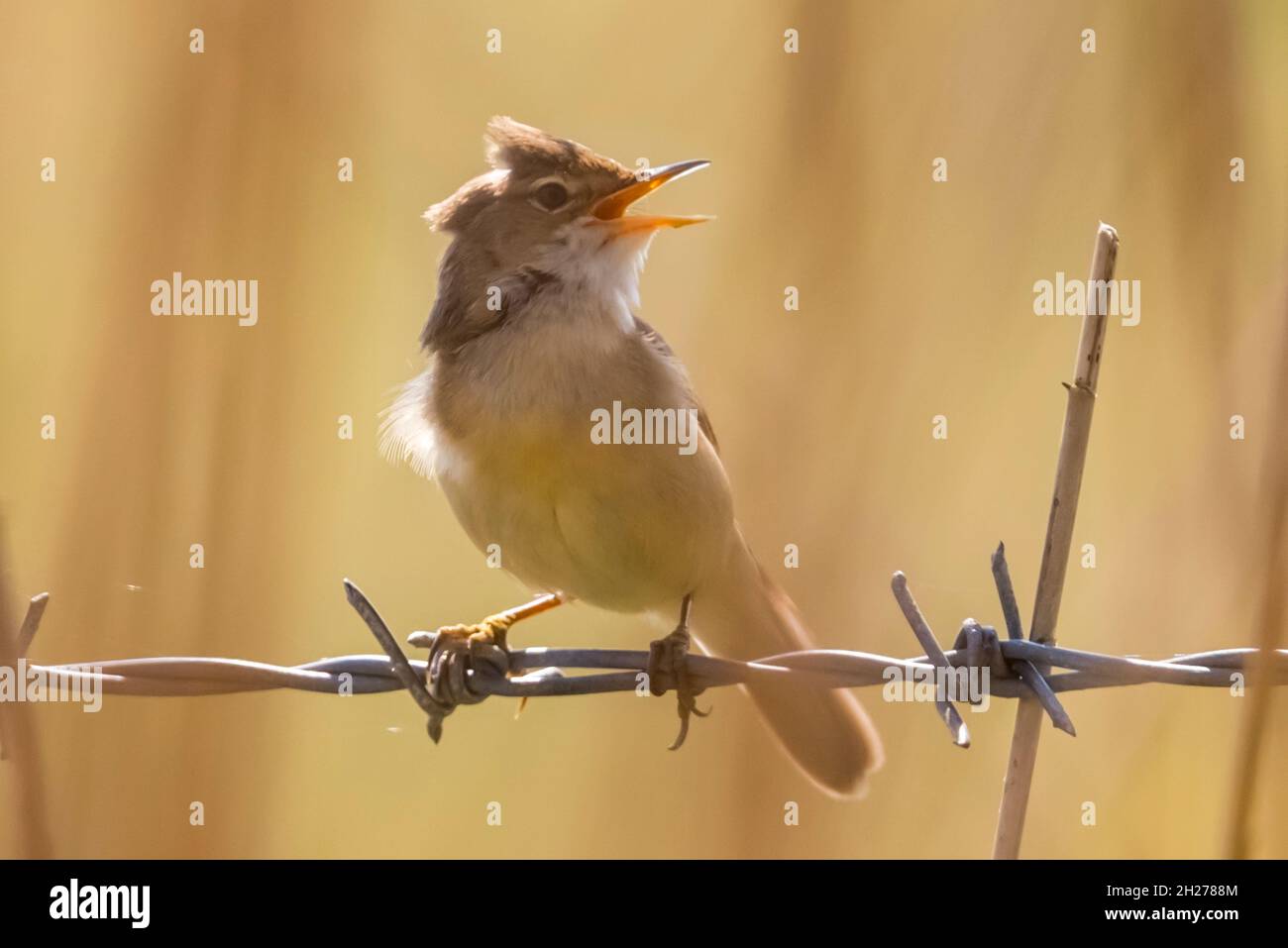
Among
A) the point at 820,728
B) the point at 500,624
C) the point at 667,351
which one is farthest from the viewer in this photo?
the point at 500,624

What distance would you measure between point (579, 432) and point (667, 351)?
543 millimetres

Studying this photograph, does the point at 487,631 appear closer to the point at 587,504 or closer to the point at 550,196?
the point at 587,504

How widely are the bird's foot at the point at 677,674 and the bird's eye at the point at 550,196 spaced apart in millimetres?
1379

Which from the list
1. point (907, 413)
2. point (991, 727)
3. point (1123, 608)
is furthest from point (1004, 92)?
point (991, 727)

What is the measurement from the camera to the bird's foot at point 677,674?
10.4 feet

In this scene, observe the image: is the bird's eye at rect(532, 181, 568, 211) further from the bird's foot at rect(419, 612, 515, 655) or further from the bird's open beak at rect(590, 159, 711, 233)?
the bird's foot at rect(419, 612, 515, 655)

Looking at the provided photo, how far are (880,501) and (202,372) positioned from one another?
6.34 ft

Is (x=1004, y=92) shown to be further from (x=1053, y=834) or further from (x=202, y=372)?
(x=202, y=372)

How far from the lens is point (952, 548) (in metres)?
4.48

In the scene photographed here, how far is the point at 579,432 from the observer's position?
3.47m

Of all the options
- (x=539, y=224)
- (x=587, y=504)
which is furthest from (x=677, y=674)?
(x=539, y=224)

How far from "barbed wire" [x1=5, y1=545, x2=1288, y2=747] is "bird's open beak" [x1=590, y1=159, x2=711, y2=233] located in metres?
1.42

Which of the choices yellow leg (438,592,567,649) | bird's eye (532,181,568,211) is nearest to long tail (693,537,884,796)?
yellow leg (438,592,567,649)

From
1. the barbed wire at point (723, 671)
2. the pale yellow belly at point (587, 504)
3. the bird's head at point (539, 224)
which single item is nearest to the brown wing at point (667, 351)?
the bird's head at point (539, 224)
